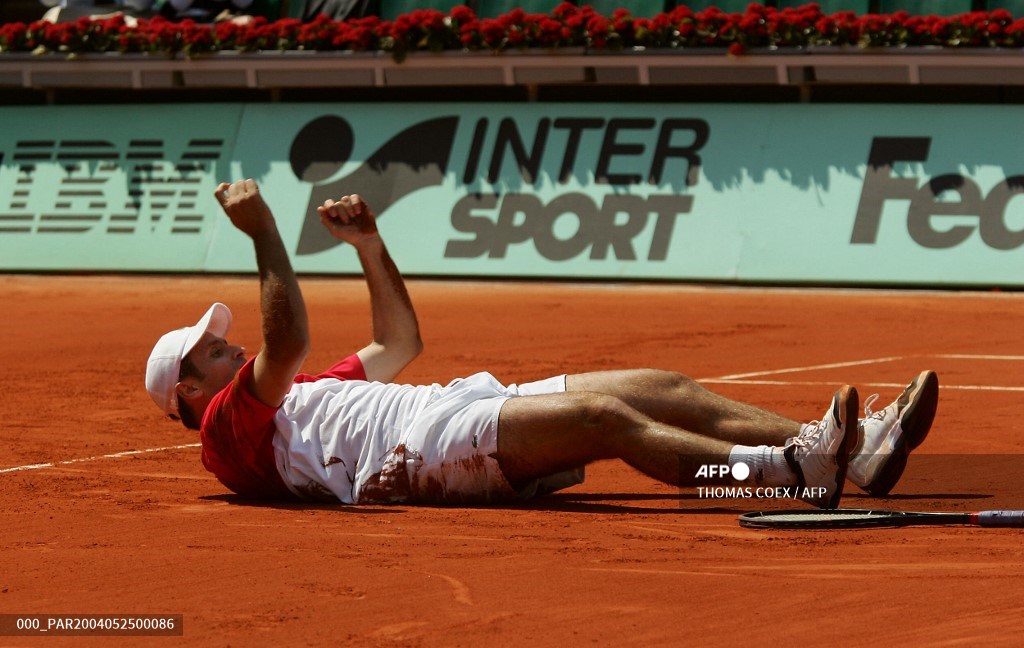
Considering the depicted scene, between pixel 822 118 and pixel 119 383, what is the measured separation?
903 centimetres

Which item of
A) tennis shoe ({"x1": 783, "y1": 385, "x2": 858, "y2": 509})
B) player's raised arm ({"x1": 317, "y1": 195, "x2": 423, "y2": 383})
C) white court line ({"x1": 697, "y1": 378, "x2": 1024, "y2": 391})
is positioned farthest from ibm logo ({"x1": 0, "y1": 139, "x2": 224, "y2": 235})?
tennis shoe ({"x1": 783, "y1": 385, "x2": 858, "y2": 509})

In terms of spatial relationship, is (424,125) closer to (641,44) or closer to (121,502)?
(641,44)

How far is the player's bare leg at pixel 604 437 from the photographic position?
19.1ft

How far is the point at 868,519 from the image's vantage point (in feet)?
18.4

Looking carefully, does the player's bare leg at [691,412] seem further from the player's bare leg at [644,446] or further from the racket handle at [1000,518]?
the racket handle at [1000,518]

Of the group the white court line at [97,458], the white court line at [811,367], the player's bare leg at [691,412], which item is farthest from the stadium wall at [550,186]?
the player's bare leg at [691,412]

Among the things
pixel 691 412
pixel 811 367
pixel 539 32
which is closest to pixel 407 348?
pixel 691 412

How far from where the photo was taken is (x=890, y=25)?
56.2 feet

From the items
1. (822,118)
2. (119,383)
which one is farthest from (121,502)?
(822,118)

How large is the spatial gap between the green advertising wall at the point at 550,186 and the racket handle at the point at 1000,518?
35.2 feet

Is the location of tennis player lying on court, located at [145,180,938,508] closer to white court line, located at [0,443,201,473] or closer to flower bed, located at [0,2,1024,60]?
white court line, located at [0,443,201,473]

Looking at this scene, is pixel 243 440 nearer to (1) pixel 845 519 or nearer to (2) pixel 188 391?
(2) pixel 188 391

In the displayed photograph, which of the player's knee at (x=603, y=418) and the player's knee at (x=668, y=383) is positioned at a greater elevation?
the player's knee at (x=603, y=418)

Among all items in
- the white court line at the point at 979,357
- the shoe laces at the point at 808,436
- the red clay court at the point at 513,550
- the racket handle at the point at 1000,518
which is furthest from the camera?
the white court line at the point at 979,357
